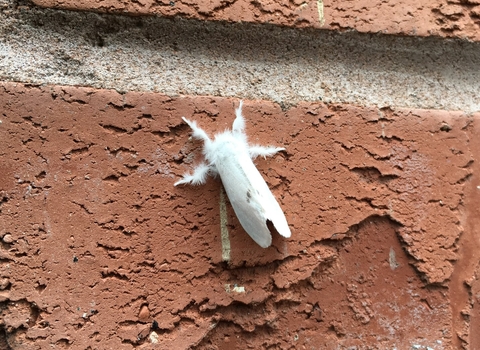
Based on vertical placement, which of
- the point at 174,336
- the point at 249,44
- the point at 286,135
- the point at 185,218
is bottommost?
the point at 174,336

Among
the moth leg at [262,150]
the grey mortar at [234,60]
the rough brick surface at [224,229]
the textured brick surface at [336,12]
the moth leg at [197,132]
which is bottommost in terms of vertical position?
the rough brick surface at [224,229]

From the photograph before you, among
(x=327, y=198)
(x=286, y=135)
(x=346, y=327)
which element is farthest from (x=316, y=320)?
(x=286, y=135)

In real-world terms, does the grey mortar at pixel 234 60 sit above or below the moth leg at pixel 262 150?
above

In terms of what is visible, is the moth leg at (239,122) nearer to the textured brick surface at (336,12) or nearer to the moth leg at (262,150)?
the moth leg at (262,150)

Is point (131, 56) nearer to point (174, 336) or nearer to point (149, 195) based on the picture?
point (149, 195)

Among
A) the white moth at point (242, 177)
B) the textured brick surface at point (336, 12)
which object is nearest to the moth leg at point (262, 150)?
the white moth at point (242, 177)

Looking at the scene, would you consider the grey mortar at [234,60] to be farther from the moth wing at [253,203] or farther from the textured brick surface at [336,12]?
the moth wing at [253,203]
